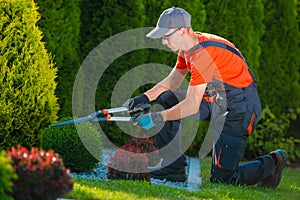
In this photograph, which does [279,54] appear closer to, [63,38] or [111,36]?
[111,36]

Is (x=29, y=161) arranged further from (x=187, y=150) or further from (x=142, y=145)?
(x=187, y=150)

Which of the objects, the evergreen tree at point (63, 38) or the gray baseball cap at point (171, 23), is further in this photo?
the evergreen tree at point (63, 38)

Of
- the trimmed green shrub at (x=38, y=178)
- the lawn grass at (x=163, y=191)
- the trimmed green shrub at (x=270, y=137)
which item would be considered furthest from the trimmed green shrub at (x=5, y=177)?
the trimmed green shrub at (x=270, y=137)

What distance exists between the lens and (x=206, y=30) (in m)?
8.67

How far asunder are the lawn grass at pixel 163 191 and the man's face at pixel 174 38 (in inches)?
50.7

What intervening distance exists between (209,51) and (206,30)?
290 cm

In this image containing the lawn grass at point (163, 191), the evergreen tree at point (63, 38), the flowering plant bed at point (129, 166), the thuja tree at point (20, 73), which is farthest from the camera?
the evergreen tree at point (63, 38)

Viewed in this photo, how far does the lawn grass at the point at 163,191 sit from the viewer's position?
15.6 feet

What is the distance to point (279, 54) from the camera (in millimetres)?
9445

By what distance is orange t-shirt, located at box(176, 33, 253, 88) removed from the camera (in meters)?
5.68

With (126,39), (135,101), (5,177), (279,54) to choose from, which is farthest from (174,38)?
(279,54)

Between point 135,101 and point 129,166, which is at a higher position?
point 135,101

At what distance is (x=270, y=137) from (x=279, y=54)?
49.2 inches

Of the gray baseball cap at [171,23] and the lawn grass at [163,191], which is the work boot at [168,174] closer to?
the lawn grass at [163,191]
